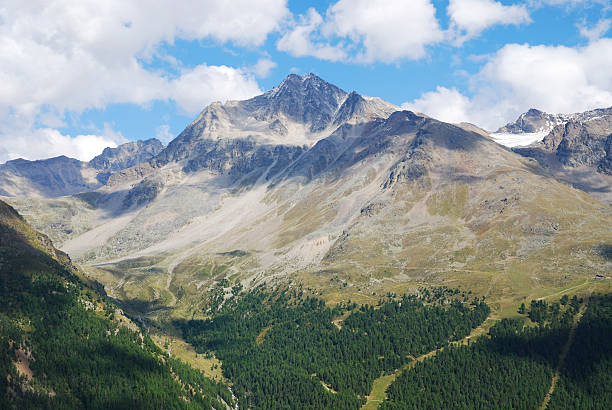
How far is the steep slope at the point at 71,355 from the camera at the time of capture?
139625mm

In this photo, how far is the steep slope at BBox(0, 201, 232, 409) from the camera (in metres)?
140

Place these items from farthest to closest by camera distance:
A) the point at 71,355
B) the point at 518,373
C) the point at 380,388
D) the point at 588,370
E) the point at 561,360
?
the point at 380,388 → the point at 561,360 → the point at 518,373 → the point at 588,370 → the point at 71,355

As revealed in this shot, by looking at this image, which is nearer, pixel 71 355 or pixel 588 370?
pixel 71 355

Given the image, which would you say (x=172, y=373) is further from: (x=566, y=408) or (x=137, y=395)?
(x=566, y=408)

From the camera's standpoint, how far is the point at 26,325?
15700cm

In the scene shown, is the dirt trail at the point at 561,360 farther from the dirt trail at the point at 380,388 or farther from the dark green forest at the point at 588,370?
the dirt trail at the point at 380,388

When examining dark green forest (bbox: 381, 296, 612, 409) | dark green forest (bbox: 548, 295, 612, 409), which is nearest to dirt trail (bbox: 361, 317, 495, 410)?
dark green forest (bbox: 381, 296, 612, 409)

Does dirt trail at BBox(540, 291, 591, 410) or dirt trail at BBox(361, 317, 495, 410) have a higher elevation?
dirt trail at BBox(540, 291, 591, 410)

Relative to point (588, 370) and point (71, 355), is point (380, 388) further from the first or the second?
point (71, 355)

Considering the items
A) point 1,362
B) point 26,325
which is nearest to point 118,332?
point 26,325

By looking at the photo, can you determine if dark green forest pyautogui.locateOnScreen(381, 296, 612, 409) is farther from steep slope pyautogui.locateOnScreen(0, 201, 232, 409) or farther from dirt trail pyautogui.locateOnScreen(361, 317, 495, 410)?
steep slope pyautogui.locateOnScreen(0, 201, 232, 409)

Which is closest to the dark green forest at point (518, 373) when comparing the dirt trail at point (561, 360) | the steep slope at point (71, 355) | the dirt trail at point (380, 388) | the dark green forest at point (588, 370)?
the dark green forest at point (588, 370)

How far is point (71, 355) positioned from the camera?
15488 cm

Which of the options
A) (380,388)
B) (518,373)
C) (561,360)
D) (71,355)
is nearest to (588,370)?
(561,360)
